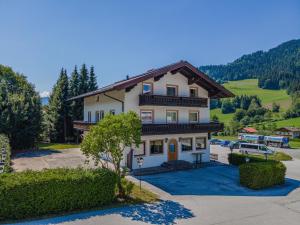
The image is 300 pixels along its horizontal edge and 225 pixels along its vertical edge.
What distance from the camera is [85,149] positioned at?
1476 cm

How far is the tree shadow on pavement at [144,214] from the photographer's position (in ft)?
39.8

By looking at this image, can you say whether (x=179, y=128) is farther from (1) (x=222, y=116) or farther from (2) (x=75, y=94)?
(1) (x=222, y=116)

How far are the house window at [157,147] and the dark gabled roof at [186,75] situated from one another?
Result: 546 cm

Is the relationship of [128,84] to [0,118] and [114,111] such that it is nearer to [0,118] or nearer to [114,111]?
[114,111]

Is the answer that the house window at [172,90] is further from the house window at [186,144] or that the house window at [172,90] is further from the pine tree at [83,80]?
the pine tree at [83,80]

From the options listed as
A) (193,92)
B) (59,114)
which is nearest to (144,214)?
(193,92)

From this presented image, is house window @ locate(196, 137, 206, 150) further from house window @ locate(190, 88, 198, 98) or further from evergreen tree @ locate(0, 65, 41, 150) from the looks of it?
evergreen tree @ locate(0, 65, 41, 150)

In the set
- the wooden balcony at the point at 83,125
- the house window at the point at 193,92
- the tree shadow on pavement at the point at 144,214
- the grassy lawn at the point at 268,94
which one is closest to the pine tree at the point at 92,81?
the wooden balcony at the point at 83,125

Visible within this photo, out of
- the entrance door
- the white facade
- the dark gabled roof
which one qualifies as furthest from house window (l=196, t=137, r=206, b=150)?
the dark gabled roof

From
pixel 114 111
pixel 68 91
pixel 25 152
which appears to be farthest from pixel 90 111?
pixel 68 91

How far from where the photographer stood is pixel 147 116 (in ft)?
79.0

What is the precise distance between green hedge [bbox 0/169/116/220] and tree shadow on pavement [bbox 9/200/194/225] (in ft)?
2.25

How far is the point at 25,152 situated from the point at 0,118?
4986mm

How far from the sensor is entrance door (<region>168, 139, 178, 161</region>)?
25.1m
